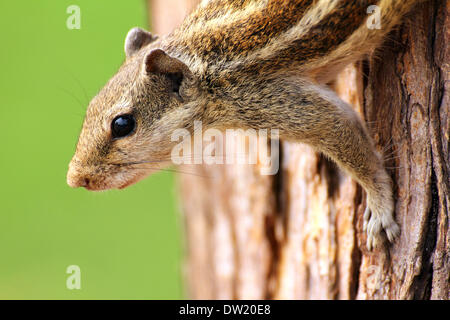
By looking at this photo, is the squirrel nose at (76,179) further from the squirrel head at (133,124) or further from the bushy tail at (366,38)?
the bushy tail at (366,38)

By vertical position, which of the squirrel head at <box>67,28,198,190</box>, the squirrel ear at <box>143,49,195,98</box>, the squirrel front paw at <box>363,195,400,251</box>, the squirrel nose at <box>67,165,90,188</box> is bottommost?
the squirrel front paw at <box>363,195,400,251</box>

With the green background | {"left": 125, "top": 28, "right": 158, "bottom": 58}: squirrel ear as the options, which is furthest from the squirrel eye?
the green background

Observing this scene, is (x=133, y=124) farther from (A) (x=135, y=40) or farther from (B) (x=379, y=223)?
(B) (x=379, y=223)

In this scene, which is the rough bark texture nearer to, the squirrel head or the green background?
the squirrel head

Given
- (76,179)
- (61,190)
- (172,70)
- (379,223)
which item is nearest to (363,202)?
(379,223)

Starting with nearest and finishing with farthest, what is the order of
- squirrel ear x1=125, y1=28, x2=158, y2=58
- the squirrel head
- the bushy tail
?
1. the bushy tail
2. the squirrel head
3. squirrel ear x1=125, y1=28, x2=158, y2=58

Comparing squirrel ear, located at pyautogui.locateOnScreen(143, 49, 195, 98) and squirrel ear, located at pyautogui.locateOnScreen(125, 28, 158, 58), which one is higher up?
squirrel ear, located at pyautogui.locateOnScreen(125, 28, 158, 58)
